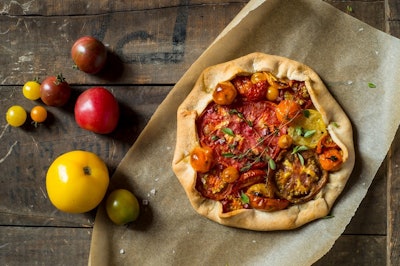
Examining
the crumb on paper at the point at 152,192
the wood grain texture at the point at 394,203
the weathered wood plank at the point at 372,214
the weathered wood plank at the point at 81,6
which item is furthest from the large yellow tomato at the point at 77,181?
the wood grain texture at the point at 394,203

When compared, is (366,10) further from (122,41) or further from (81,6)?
(81,6)

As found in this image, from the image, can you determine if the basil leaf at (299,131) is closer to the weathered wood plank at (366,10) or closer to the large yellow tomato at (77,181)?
the weathered wood plank at (366,10)

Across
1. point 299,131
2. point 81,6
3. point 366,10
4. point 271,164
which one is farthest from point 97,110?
point 366,10

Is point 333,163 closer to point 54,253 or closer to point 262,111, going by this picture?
point 262,111

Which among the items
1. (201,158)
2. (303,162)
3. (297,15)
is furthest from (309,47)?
(201,158)

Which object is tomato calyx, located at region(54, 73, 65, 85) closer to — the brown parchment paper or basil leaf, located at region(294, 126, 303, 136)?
the brown parchment paper

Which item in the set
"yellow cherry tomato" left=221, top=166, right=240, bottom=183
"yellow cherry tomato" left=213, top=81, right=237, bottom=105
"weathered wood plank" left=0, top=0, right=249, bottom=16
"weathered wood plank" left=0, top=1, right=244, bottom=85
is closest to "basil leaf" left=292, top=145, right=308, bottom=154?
"yellow cherry tomato" left=221, top=166, right=240, bottom=183
